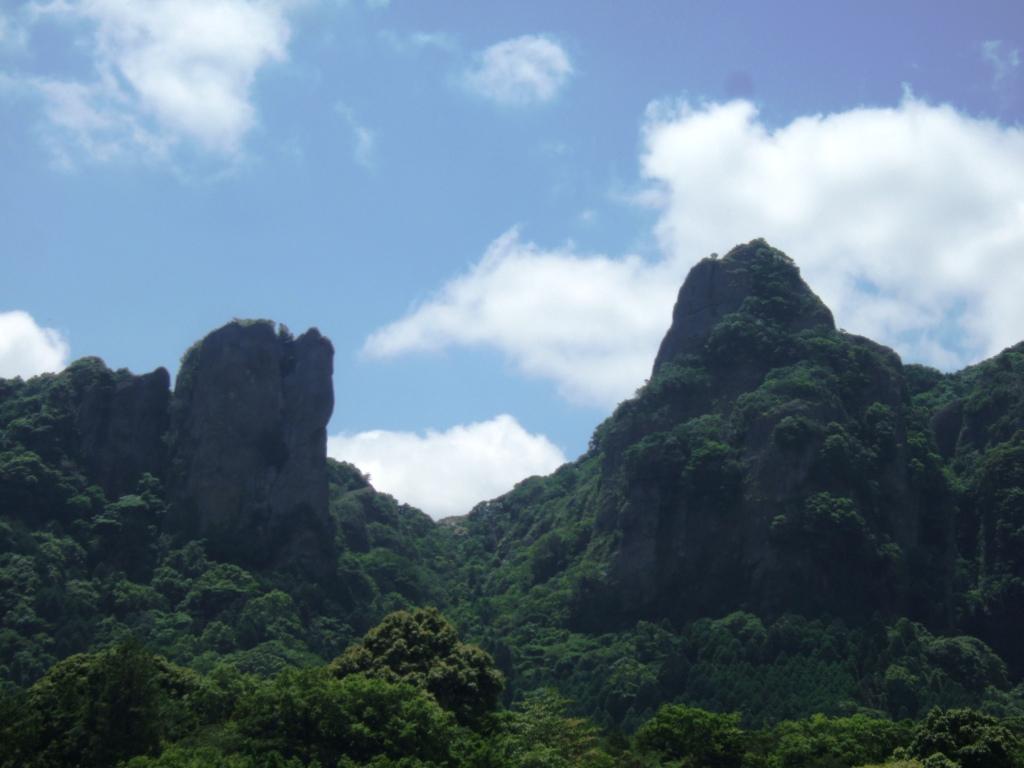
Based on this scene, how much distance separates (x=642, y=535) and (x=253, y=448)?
3367 centimetres

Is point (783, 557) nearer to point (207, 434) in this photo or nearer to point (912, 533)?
point (912, 533)

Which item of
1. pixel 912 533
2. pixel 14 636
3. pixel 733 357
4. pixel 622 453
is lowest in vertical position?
pixel 14 636

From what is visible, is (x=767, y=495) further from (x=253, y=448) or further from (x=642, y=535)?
(x=253, y=448)

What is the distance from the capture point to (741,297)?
403 ft

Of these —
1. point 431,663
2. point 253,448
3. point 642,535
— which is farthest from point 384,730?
point 253,448

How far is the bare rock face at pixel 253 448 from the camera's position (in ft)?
354

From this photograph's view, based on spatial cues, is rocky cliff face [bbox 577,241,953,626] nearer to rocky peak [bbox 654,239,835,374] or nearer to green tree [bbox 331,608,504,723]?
rocky peak [bbox 654,239,835,374]

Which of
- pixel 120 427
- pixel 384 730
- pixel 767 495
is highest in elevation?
pixel 120 427

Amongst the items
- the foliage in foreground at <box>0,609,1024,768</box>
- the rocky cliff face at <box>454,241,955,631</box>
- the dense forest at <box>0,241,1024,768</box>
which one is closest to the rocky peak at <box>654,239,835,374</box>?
the dense forest at <box>0,241,1024,768</box>

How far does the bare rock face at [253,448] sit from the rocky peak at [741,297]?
33690 millimetres

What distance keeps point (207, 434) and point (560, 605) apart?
108ft

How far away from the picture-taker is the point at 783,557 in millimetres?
99938

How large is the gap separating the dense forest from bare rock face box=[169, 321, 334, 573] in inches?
8.7

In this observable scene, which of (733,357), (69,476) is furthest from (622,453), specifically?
(69,476)
